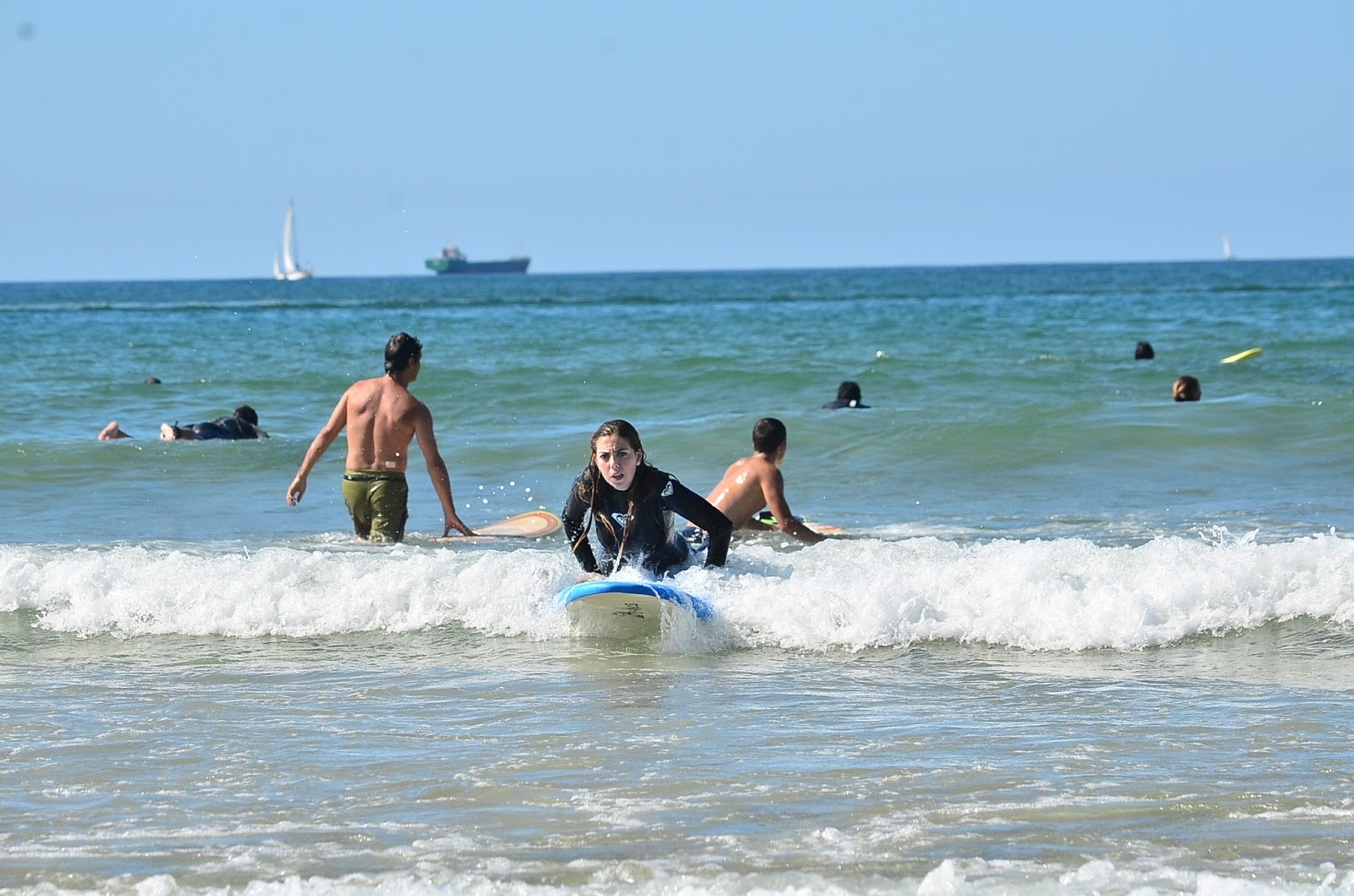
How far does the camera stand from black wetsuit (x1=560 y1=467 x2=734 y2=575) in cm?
718

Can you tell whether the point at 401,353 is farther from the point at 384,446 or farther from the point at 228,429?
the point at 228,429

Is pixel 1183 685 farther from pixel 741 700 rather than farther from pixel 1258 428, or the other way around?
pixel 1258 428

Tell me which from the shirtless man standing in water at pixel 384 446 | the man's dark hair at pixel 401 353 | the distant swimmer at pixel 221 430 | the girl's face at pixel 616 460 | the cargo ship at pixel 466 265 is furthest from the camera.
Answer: the cargo ship at pixel 466 265

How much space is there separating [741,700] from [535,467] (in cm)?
886

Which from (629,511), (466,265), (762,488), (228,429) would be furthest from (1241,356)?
(466,265)

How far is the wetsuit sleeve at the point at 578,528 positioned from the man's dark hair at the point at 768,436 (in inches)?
95.0

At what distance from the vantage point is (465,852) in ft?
14.3

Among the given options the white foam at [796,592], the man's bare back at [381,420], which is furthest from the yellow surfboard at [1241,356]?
the man's bare back at [381,420]

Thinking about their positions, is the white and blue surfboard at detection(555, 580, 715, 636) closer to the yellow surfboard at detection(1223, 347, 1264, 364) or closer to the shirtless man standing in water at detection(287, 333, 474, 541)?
the shirtless man standing in water at detection(287, 333, 474, 541)

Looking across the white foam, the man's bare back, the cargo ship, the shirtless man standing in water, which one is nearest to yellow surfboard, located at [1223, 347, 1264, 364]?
the white foam

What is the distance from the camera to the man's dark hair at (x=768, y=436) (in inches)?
378

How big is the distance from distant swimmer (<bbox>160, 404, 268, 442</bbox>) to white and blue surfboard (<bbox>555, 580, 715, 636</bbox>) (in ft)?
31.8

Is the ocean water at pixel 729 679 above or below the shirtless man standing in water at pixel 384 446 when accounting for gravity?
below

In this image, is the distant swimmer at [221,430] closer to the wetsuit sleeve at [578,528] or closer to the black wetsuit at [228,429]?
the black wetsuit at [228,429]
